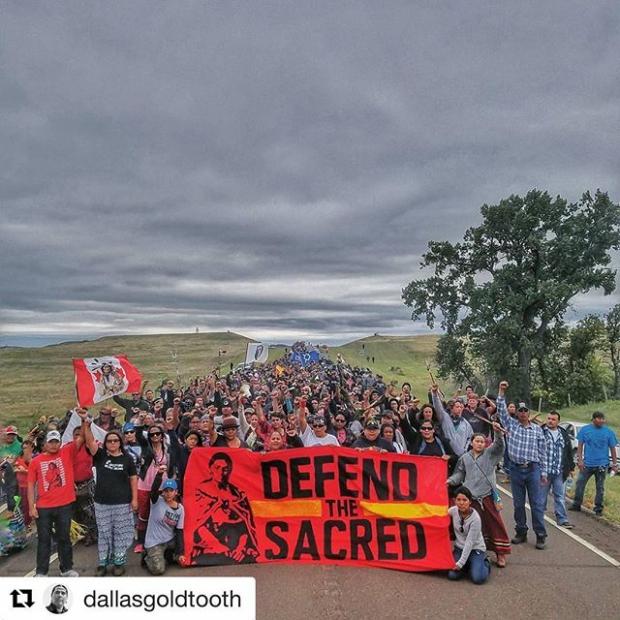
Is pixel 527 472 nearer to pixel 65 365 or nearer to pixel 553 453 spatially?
pixel 553 453

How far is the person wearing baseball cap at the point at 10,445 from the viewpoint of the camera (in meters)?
8.77

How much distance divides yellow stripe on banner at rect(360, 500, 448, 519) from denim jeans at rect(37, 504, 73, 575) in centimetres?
394

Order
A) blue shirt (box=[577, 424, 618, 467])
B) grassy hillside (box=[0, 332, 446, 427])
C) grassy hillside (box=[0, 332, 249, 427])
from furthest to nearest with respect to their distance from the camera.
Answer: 1. grassy hillside (box=[0, 332, 446, 427])
2. grassy hillside (box=[0, 332, 249, 427])
3. blue shirt (box=[577, 424, 618, 467])

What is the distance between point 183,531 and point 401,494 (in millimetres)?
3086

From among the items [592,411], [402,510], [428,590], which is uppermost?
[402,510]

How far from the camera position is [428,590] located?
594 centimetres

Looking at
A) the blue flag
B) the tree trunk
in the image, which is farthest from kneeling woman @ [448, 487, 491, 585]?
the blue flag

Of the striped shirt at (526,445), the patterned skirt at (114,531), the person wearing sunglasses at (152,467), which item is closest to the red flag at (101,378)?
the person wearing sunglasses at (152,467)

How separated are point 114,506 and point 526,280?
27249mm

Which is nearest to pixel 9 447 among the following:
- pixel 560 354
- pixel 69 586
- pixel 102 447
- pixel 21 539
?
pixel 21 539

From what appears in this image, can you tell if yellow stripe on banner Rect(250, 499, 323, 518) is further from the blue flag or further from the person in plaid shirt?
the blue flag

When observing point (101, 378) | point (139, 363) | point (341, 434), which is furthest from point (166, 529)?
point (139, 363)

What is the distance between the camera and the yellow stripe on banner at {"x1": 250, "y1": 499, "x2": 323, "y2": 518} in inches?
267

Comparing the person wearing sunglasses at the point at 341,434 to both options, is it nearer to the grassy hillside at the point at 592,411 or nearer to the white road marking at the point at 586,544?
the white road marking at the point at 586,544
